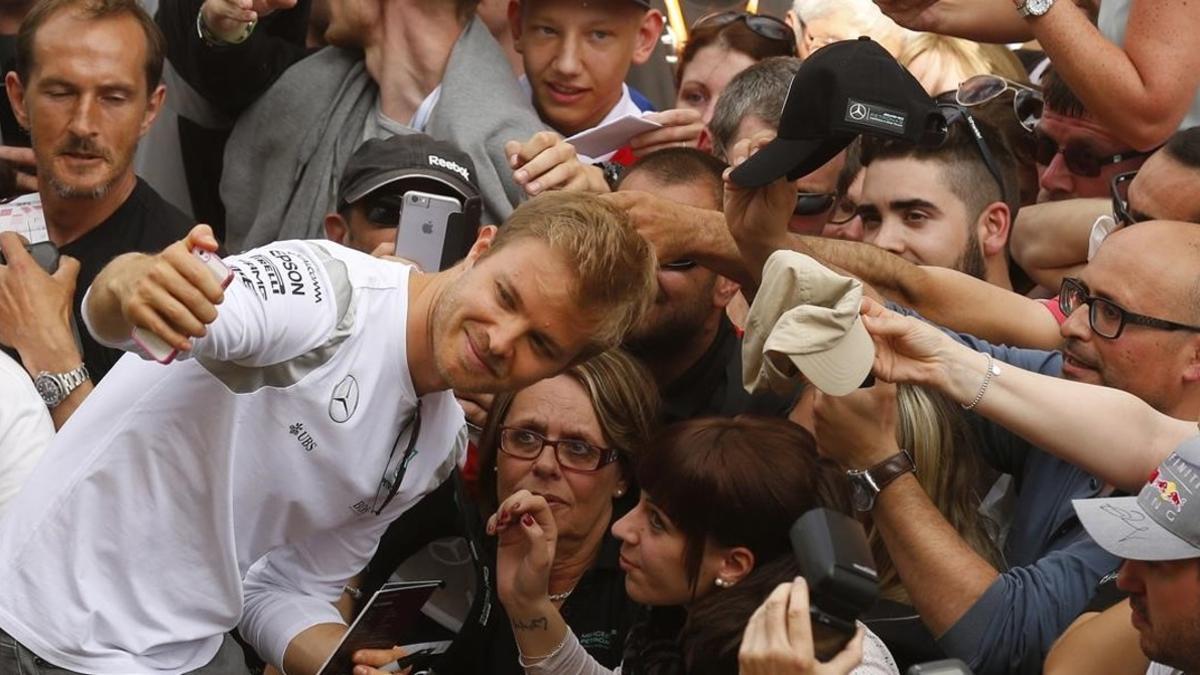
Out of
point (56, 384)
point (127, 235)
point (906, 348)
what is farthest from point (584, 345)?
point (127, 235)

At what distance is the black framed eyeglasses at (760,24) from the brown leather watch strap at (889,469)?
8.32 feet

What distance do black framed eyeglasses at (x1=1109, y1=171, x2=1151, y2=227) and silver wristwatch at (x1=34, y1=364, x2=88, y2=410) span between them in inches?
101

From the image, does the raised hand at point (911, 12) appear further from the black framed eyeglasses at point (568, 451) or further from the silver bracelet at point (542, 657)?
the silver bracelet at point (542, 657)

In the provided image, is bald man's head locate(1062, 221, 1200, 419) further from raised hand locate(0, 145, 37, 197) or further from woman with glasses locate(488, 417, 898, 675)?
raised hand locate(0, 145, 37, 197)

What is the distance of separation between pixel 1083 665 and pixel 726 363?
1.68 metres

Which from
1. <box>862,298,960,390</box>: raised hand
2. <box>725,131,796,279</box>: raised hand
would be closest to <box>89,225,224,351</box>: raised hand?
<box>862,298,960,390</box>: raised hand

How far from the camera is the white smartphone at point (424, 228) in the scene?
4.48 m

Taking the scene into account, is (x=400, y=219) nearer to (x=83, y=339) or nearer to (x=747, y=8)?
(x=83, y=339)

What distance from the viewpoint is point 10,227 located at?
4883 mm

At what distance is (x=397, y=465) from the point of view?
369 cm

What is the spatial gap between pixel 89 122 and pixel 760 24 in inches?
89.8

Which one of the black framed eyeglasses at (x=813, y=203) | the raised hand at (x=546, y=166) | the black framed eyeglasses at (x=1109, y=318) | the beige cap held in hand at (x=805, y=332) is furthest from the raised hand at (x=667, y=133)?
the beige cap held in hand at (x=805, y=332)

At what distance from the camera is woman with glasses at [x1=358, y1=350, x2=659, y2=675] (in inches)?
170

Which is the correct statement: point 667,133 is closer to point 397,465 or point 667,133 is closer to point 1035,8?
point 1035,8
